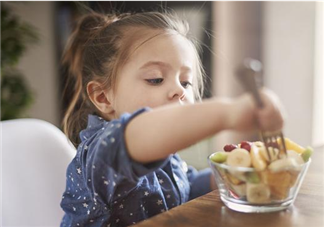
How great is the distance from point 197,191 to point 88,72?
360 mm

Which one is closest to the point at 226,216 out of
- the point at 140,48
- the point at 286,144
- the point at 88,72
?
the point at 286,144

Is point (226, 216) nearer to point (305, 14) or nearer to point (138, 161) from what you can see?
point (138, 161)

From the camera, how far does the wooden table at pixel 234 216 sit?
54 cm

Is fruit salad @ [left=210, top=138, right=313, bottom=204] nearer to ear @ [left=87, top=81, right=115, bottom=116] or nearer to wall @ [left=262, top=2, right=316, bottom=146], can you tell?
ear @ [left=87, top=81, right=115, bottom=116]

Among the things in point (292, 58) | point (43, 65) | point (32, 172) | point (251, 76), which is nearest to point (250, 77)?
point (251, 76)

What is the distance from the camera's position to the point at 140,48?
806mm

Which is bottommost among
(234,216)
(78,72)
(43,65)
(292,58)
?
(43,65)

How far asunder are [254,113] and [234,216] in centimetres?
18

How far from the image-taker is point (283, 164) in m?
0.52

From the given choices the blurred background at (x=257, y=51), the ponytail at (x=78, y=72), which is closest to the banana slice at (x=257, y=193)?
the ponytail at (x=78, y=72)

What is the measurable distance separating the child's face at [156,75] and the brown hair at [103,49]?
36 mm

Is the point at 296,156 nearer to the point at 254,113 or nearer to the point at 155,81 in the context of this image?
the point at 254,113

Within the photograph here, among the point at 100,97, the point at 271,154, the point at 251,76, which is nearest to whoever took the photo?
the point at 251,76

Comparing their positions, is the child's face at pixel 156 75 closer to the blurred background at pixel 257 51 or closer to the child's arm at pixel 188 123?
the child's arm at pixel 188 123
